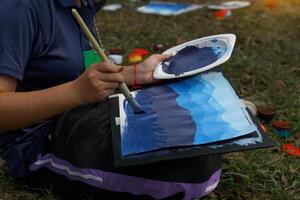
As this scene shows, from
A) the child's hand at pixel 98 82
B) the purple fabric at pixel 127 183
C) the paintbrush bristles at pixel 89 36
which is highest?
the paintbrush bristles at pixel 89 36

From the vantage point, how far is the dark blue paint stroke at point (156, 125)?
1349mm

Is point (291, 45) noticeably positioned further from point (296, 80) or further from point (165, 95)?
point (165, 95)

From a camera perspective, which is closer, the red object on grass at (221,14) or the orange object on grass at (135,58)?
the orange object on grass at (135,58)

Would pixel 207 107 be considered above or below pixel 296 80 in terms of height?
above

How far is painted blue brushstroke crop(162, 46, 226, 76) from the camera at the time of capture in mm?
1721

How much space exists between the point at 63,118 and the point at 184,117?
1.21 ft

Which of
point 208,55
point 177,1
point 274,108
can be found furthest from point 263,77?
point 177,1

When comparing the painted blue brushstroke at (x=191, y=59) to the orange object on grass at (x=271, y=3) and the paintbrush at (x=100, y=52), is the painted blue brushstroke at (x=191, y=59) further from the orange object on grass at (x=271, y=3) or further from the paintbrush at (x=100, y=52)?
the orange object on grass at (x=271, y=3)

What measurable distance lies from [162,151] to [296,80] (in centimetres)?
147

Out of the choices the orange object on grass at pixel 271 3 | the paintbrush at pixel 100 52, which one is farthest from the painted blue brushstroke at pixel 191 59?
the orange object on grass at pixel 271 3

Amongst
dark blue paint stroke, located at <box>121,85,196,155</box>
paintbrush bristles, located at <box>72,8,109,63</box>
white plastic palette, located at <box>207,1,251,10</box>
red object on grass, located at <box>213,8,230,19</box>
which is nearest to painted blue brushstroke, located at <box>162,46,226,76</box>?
dark blue paint stroke, located at <box>121,85,196,155</box>

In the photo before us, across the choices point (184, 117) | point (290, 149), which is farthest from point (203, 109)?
point (290, 149)

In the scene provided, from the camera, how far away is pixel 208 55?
178 cm

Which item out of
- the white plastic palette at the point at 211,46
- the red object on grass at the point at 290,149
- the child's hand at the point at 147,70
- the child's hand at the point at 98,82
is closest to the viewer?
the child's hand at the point at 98,82
